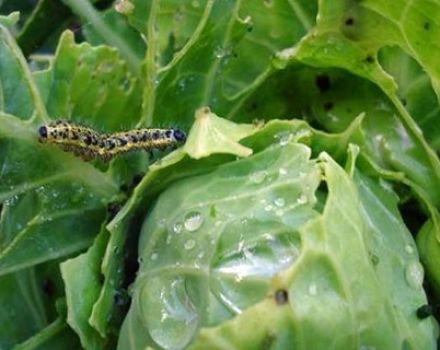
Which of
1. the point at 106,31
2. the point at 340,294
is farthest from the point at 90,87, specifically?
the point at 340,294

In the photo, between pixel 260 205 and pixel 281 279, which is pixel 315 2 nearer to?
pixel 260 205

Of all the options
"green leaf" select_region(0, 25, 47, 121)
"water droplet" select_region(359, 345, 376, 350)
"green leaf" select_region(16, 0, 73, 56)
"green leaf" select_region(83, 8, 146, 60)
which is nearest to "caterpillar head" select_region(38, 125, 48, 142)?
"green leaf" select_region(0, 25, 47, 121)

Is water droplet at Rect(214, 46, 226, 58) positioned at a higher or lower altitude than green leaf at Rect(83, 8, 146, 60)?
higher

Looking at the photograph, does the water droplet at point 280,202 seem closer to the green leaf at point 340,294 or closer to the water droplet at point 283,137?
the green leaf at point 340,294

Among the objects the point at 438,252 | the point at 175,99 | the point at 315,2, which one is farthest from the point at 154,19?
the point at 438,252

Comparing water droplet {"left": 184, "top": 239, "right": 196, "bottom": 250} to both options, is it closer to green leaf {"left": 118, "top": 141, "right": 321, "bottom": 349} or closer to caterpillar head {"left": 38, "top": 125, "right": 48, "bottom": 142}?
green leaf {"left": 118, "top": 141, "right": 321, "bottom": 349}

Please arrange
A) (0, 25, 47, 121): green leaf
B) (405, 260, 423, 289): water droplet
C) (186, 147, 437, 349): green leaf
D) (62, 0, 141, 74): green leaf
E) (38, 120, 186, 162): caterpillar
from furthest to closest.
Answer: (62, 0, 141, 74): green leaf < (0, 25, 47, 121): green leaf < (38, 120, 186, 162): caterpillar < (405, 260, 423, 289): water droplet < (186, 147, 437, 349): green leaf

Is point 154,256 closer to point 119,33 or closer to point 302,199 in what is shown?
point 302,199

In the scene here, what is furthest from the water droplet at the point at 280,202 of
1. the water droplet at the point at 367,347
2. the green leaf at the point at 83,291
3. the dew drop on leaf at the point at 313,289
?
the green leaf at the point at 83,291
